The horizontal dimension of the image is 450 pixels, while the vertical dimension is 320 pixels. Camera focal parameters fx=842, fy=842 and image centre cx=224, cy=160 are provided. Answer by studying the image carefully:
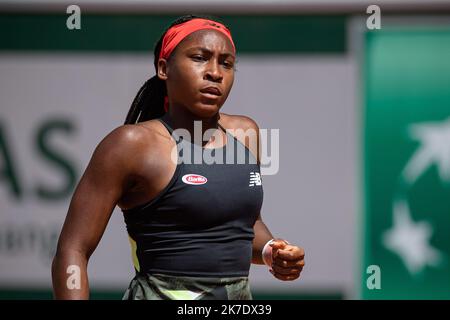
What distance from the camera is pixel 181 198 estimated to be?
309 centimetres

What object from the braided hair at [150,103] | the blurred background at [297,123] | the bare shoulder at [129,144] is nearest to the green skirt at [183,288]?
the bare shoulder at [129,144]

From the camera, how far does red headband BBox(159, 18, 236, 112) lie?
3275 mm

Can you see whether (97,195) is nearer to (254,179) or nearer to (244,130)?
(254,179)

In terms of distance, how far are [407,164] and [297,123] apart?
35.5 inches

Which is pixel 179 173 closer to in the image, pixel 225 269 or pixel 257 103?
pixel 225 269

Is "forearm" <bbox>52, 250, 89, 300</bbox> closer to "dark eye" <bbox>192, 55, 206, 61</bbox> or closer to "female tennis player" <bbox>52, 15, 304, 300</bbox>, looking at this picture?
"female tennis player" <bbox>52, 15, 304, 300</bbox>

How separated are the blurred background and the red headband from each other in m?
3.14

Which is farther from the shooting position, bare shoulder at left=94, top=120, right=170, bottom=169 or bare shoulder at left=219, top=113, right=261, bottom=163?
bare shoulder at left=219, top=113, right=261, bottom=163

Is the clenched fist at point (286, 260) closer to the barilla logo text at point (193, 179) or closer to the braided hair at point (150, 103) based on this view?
the barilla logo text at point (193, 179)

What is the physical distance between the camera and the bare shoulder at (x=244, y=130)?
3.51 meters

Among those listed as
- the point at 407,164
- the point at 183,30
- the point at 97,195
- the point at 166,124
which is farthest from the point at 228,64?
the point at 407,164

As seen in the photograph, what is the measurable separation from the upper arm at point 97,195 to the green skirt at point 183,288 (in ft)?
0.86

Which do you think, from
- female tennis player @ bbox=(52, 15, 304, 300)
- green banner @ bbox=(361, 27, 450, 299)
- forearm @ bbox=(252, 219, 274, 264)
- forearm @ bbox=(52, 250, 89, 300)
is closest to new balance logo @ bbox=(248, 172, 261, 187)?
female tennis player @ bbox=(52, 15, 304, 300)

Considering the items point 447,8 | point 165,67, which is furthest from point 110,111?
point 165,67
